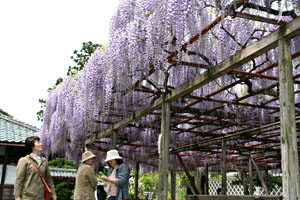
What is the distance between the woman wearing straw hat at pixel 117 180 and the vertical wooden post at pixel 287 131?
1631 mm

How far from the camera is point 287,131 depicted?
2701mm

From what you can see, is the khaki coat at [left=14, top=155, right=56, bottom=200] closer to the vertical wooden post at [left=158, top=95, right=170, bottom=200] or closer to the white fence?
the vertical wooden post at [left=158, top=95, right=170, bottom=200]

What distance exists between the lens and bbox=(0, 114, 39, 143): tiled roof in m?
7.74

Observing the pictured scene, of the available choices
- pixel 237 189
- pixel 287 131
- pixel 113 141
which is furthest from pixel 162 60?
pixel 237 189

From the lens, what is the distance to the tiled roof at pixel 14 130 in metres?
7.74

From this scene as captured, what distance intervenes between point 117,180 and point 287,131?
177cm

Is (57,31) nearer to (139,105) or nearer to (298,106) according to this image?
(139,105)

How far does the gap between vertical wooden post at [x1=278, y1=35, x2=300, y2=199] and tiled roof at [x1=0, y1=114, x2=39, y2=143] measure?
20.4 ft

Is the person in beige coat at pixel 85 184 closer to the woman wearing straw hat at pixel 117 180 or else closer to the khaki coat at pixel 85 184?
the khaki coat at pixel 85 184

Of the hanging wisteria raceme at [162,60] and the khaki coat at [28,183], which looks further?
the hanging wisteria raceme at [162,60]

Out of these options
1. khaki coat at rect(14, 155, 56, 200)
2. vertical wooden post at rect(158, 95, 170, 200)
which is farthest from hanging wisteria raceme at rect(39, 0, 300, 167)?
khaki coat at rect(14, 155, 56, 200)

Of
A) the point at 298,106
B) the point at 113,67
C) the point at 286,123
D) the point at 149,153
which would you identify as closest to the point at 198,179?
the point at 149,153

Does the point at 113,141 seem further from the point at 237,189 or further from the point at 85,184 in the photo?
the point at 237,189

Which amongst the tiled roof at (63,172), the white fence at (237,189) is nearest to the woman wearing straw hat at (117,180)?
the white fence at (237,189)
